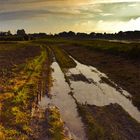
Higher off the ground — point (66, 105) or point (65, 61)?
point (66, 105)

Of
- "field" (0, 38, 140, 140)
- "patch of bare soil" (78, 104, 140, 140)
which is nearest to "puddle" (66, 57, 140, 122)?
"field" (0, 38, 140, 140)

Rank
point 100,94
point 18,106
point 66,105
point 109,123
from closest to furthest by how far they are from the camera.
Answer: point 109,123 → point 18,106 → point 66,105 → point 100,94

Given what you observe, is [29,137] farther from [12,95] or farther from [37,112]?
[12,95]

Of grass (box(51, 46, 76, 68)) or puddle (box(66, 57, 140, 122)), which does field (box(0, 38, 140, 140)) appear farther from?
grass (box(51, 46, 76, 68))

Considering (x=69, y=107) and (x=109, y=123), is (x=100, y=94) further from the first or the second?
(x=109, y=123)

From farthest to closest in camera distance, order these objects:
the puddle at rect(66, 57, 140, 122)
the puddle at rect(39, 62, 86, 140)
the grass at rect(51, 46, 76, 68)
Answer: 1. the grass at rect(51, 46, 76, 68)
2. the puddle at rect(66, 57, 140, 122)
3. the puddle at rect(39, 62, 86, 140)

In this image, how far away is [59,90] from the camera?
20500 millimetres

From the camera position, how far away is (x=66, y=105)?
16266 mm

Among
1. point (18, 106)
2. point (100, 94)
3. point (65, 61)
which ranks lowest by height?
point (65, 61)

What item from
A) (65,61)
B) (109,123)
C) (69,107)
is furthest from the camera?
(65,61)

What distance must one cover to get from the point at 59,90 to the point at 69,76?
6.47 m

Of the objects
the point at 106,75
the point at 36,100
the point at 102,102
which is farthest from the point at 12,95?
the point at 106,75

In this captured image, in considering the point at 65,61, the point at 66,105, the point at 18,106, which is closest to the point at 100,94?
the point at 66,105

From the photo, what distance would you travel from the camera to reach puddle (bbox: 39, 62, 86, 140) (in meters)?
12.2
